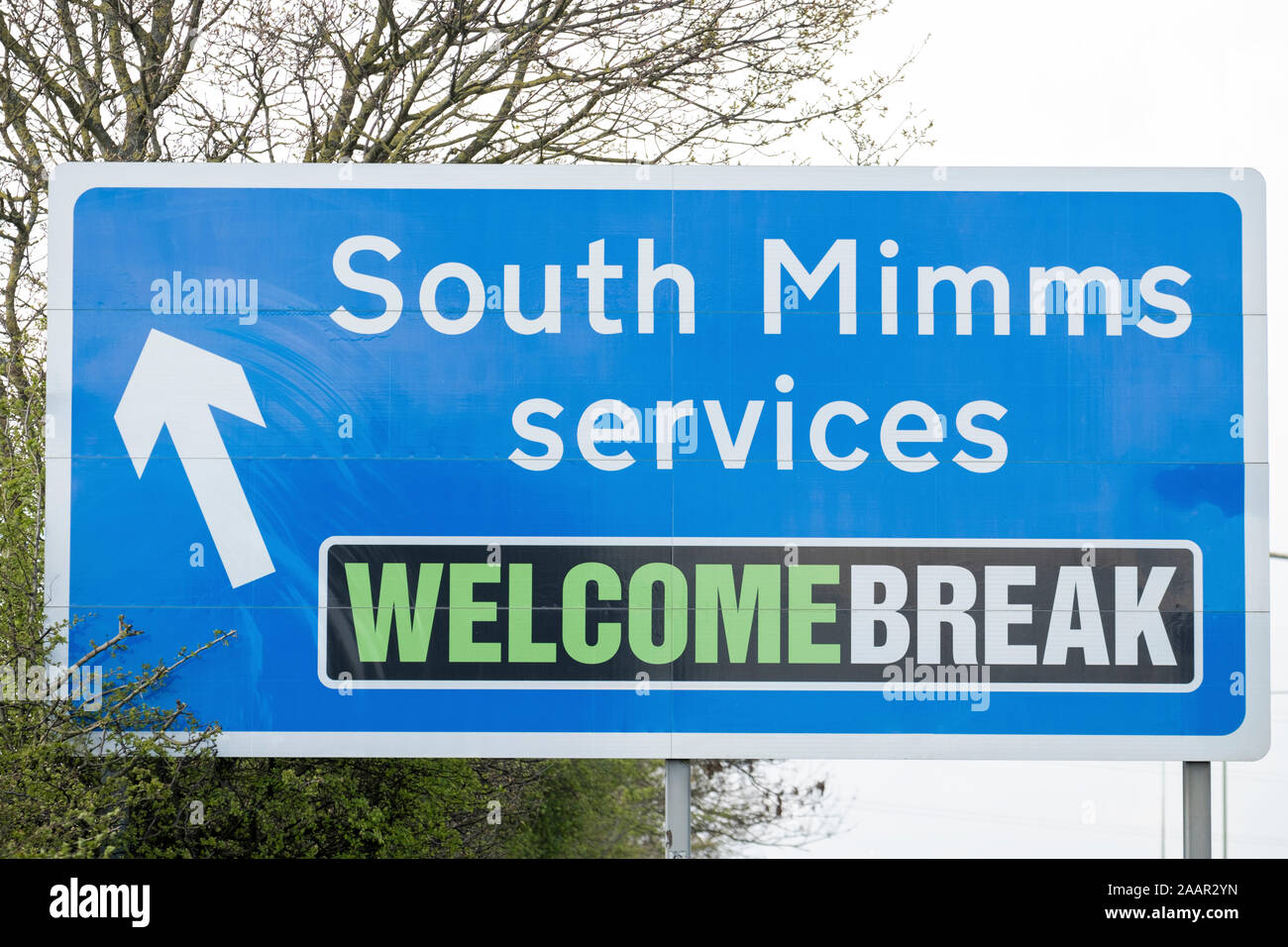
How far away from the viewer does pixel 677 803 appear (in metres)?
5.30

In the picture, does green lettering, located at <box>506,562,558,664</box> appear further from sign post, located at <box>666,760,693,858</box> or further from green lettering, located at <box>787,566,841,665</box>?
green lettering, located at <box>787,566,841,665</box>

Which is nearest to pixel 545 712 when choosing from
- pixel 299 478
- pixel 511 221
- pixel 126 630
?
pixel 299 478

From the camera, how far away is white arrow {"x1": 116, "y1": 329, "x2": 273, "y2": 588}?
208 inches

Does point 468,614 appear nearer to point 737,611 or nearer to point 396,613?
point 396,613

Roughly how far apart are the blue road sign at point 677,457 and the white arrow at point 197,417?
0.02 metres

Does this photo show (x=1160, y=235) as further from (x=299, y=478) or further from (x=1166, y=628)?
(x=299, y=478)

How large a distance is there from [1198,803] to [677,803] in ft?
7.88

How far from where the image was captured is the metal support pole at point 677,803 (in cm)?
526

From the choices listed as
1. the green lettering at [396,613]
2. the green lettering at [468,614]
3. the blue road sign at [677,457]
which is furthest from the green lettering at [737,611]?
the green lettering at [396,613]

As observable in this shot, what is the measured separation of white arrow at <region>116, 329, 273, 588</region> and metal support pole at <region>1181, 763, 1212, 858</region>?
174 inches

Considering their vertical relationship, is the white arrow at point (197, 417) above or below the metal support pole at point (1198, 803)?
above

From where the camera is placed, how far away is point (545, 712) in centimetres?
521

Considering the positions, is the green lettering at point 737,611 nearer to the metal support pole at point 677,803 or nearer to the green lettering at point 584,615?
the green lettering at point 584,615

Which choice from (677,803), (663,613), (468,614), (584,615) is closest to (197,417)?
(468,614)
